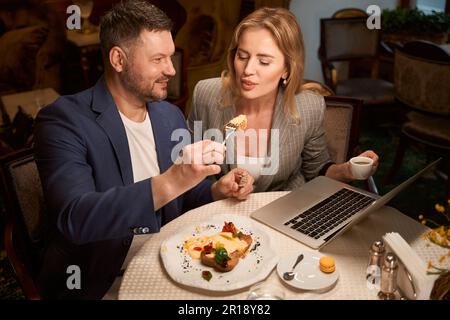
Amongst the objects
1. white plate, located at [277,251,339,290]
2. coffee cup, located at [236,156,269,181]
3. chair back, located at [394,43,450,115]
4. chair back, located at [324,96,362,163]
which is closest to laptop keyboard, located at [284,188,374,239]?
white plate, located at [277,251,339,290]

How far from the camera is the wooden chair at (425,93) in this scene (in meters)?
2.72

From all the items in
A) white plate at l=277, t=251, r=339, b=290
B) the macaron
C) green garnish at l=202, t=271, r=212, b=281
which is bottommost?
white plate at l=277, t=251, r=339, b=290

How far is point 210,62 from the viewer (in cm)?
387

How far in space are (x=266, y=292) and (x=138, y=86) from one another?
2.69 ft

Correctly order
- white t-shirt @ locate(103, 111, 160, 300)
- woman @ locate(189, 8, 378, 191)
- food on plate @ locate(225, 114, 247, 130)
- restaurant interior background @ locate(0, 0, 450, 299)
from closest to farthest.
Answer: food on plate @ locate(225, 114, 247, 130), white t-shirt @ locate(103, 111, 160, 300), woman @ locate(189, 8, 378, 191), restaurant interior background @ locate(0, 0, 450, 299)

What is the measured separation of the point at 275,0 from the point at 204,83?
208 centimetres

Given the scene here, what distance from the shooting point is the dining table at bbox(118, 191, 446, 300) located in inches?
46.9

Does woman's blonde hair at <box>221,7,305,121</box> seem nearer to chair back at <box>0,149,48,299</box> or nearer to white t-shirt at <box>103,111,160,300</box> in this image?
white t-shirt at <box>103,111,160,300</box>

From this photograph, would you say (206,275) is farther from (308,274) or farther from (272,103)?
(272,103)

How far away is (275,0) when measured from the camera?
3.90m

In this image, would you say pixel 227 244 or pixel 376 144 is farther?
pixel 376 144

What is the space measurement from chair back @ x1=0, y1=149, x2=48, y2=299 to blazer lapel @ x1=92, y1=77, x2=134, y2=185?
30 cm
